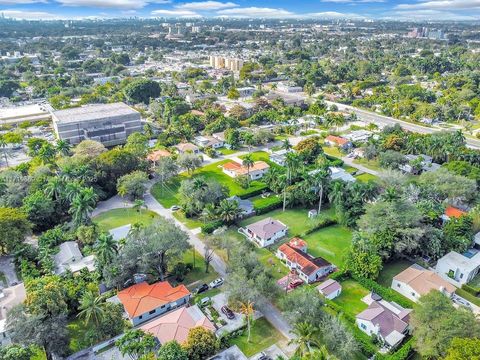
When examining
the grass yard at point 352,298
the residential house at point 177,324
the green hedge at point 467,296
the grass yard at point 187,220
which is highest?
the residential house at point 177,324

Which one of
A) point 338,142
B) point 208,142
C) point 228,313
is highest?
point 338,142

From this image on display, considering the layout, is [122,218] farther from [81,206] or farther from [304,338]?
[304,338]

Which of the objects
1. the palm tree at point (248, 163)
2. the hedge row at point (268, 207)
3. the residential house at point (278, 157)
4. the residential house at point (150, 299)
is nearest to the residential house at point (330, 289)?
the residential house at point (150, 299)

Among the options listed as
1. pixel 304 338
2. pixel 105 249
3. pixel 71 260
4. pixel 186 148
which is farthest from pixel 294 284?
pixel 186 148

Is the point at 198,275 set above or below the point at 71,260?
below

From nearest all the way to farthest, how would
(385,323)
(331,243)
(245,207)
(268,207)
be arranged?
1. (385,323)
2. (331,243)
3. (245,207)
4. (268,207)

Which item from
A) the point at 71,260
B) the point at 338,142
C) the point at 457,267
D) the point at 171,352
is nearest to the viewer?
the point at 171,352

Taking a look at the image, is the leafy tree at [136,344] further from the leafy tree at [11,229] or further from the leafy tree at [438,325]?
the leafy tree at [438,325]

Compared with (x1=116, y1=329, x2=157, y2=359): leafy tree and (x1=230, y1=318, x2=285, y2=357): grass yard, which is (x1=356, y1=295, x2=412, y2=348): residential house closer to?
(x1=230, y1=318, x2=285, y2=357): grass yard
